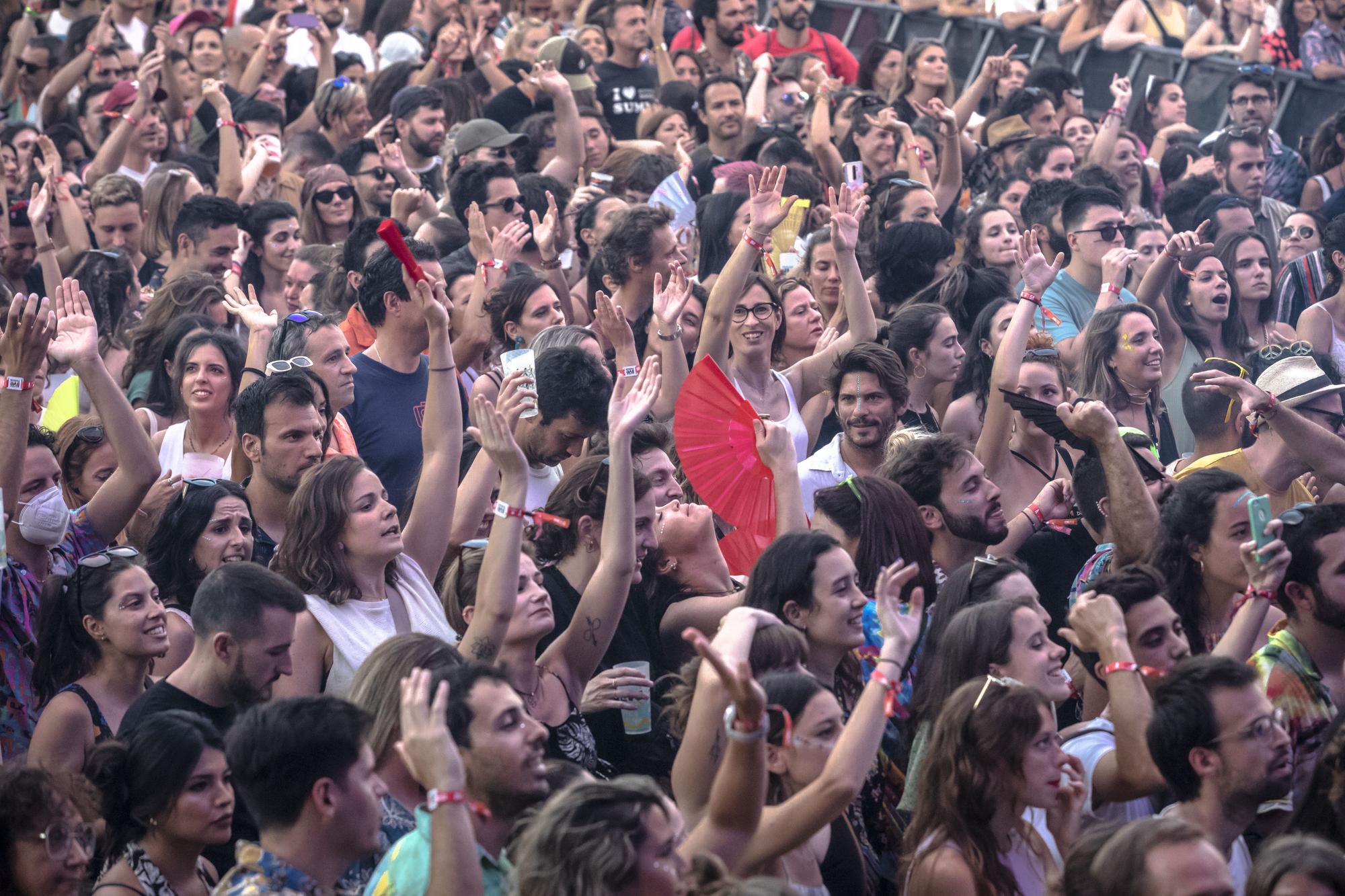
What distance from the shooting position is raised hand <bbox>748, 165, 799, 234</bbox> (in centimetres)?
604

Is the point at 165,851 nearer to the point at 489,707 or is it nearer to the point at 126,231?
the point at 489,707

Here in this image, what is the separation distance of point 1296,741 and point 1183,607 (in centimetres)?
73

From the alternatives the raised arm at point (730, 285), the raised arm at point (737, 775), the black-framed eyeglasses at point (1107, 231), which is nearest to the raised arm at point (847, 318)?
the raised arm at point (730, 285)

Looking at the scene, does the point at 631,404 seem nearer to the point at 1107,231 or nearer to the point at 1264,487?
the point at 1264,487

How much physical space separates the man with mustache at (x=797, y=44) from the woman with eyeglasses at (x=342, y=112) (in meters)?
3.11

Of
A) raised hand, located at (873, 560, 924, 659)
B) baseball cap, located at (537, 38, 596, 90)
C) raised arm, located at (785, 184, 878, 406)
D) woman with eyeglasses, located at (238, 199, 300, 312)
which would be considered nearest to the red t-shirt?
baseball cap, located at (537, 38, 596, 90)

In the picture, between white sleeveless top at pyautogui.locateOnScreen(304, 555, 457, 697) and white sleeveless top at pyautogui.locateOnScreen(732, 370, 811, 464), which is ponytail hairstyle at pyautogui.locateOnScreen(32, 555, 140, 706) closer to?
white sleeveless top at pyautogui.locateOnScreen(304, 555, 457, 697)

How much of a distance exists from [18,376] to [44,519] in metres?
0.40

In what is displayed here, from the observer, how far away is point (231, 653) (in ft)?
12.9

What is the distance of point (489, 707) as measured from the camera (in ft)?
11.0

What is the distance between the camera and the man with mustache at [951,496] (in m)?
5.12

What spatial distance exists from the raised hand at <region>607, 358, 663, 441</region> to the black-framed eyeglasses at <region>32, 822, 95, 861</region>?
5.66 feet

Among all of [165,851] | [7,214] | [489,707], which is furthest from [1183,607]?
[7,214]

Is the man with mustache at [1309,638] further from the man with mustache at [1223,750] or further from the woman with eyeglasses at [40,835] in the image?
the woman with eyeglasses at [40,835]
